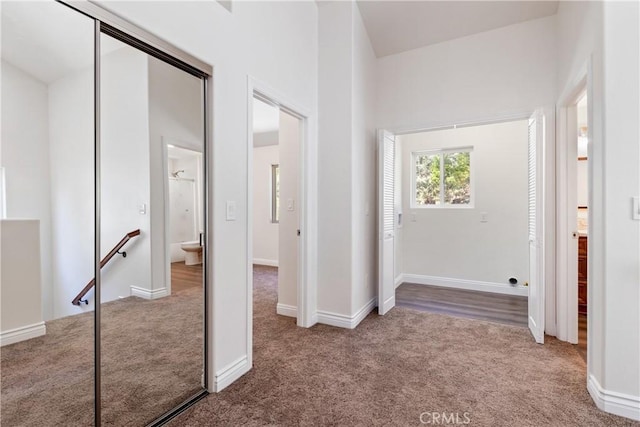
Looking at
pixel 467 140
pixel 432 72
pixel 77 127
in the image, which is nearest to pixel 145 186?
pixel 77 127

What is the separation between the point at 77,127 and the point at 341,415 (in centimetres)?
198

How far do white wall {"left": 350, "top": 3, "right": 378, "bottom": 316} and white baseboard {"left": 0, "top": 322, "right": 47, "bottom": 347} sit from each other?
2.31m

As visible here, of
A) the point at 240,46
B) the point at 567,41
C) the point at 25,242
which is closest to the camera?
the point at 25,242

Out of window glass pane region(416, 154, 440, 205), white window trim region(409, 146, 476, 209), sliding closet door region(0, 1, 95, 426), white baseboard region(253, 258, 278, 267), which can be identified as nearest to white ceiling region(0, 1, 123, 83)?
sliding closet door region(0, 1, 95, 426)

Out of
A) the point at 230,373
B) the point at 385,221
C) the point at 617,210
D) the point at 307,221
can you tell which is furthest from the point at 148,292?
the point at 617,210

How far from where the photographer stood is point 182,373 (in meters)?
1.96

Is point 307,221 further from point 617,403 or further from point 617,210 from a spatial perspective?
point 617,403

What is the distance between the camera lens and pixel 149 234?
179cm

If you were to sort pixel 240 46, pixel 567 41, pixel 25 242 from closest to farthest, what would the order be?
pixel 25 242 < pixel 240 46 < pixel 567 41

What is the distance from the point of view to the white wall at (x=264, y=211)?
653 centimetres

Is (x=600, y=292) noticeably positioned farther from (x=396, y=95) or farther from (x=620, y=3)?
(x=396, y=95)

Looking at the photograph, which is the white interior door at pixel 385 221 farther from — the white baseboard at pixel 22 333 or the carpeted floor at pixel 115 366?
the white baseboard at pixel 22 333

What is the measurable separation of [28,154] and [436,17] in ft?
11.4

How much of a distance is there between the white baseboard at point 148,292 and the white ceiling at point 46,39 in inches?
41.6
